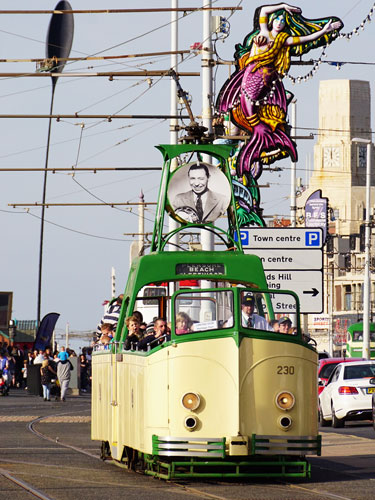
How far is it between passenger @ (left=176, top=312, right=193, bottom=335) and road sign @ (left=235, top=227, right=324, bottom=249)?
9850mm

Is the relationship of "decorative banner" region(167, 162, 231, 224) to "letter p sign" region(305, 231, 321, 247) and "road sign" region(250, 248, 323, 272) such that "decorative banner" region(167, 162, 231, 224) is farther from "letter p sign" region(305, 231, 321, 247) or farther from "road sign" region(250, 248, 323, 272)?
"letter p sign" region(305, 231, 321, 247)

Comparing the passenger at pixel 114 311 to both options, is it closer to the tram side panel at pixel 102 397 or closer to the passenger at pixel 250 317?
the tram side panel at pixel 102 397

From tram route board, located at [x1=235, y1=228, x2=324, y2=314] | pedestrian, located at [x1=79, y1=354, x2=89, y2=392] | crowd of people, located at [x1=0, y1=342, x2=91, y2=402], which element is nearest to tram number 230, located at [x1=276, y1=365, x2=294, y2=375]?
tram route board, located at [x1=235, y1=228, x2=324, y2=314]

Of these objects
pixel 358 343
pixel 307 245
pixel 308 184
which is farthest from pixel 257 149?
pixel 308 184

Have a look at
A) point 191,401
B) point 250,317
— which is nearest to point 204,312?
point 250,317

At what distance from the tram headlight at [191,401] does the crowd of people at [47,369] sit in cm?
3048

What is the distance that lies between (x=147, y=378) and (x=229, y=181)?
15.1 ft

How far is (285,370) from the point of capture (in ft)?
50.5

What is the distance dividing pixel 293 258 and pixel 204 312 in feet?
31.8

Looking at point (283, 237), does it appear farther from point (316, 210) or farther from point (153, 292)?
point (316, 210)

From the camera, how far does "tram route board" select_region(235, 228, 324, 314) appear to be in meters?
24.9

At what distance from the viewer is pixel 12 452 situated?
21297 mm

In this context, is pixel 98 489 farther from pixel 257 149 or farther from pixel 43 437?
pixel 257 149

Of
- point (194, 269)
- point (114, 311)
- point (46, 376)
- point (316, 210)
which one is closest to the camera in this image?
point (194, 269)
